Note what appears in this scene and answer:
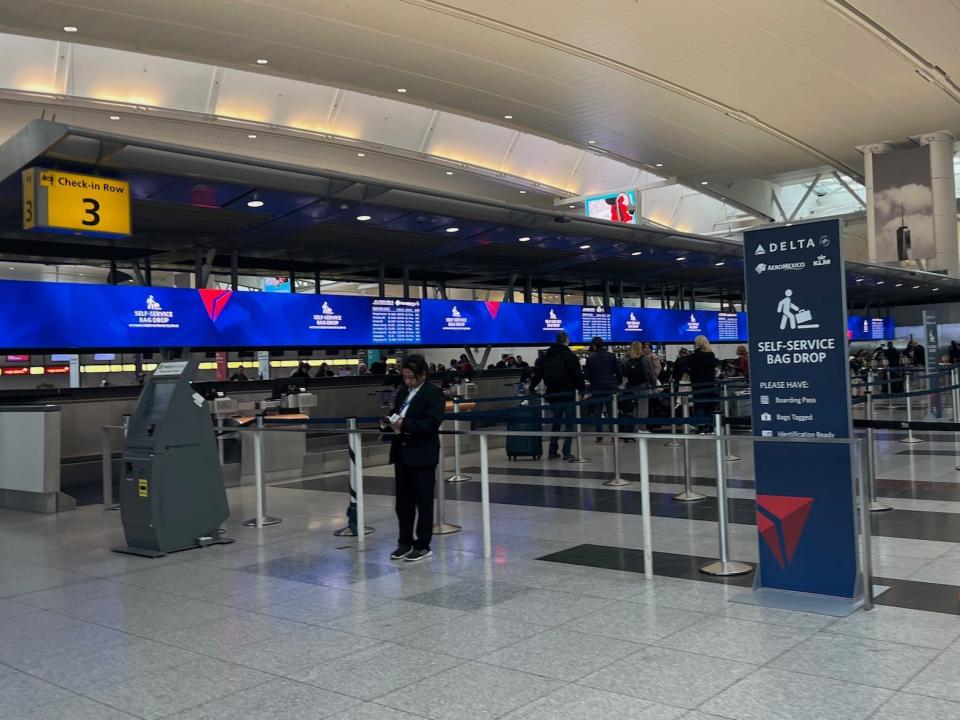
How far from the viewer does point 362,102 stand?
20781 mm

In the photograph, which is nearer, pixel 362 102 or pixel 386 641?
pixel 386 641

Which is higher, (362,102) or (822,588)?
(362,102)

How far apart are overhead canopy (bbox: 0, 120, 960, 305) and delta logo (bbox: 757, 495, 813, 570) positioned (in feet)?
21.5

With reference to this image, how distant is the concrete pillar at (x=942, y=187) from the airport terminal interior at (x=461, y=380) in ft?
0.35

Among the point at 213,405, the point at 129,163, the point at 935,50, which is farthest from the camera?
the point at 935,50

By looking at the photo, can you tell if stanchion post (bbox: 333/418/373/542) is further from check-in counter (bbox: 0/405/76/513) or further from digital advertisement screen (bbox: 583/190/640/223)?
digital advertisement screen (bbox: 583/190/640/223)

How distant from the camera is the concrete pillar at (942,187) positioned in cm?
1830

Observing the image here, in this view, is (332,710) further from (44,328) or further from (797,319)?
(44,328)

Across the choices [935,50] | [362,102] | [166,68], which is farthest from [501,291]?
[935,50]

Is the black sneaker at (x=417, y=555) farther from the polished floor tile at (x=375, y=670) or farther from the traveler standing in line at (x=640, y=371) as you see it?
the traveler standing in line at (x=640, y=371)

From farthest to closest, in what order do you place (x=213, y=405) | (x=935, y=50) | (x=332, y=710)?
(x=935, y=50)
(x=213, y=405)
(x=332, y=710)

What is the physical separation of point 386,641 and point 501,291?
67.0 ft

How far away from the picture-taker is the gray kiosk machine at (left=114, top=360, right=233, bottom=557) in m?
7.39

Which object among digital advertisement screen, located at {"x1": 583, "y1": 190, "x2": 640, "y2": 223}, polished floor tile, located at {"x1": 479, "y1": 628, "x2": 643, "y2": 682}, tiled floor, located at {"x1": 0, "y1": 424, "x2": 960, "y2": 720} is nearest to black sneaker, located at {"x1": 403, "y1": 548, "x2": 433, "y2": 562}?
tiled floor, located at {"x1": 0, "y1": 424, "x2": 960, "y2": 720}
